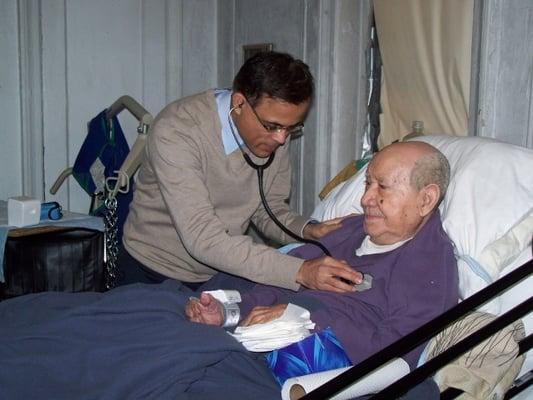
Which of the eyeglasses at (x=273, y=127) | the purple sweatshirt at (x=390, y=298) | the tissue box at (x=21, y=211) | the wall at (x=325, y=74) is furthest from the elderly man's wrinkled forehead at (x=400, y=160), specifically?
the tissue box at (x=21, y=211)

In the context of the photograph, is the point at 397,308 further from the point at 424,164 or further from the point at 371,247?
the point at 424,164

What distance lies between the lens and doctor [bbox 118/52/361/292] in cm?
165

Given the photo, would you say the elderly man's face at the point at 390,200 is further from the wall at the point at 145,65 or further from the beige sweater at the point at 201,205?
the wall at the point at 145,65

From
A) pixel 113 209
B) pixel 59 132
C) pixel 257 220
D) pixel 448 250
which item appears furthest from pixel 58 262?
pixel 448 250

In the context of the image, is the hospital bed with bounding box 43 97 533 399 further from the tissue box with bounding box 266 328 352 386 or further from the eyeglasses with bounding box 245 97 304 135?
the eyeglasses with bounding box 245 97 304 135

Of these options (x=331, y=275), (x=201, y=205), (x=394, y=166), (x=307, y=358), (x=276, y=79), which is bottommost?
(x=307, y=358)

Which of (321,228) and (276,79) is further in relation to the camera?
(321,228)

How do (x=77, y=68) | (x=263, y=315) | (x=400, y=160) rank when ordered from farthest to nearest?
(x=77, y=68)
(x=400, y=160)
(x=263, y=315)

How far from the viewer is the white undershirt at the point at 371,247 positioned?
1662 millimetres

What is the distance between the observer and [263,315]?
58.7 inches

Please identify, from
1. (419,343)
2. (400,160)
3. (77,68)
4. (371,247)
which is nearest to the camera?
(419,343)

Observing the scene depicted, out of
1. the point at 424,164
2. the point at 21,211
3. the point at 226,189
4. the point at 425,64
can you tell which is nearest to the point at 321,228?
the point at 226,189

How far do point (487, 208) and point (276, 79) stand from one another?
625 millimetres

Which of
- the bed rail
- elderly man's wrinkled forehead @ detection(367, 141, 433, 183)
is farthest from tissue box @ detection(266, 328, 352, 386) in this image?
elderly man's wrinkled forehead @ detection(367, 141, 433, 183)
